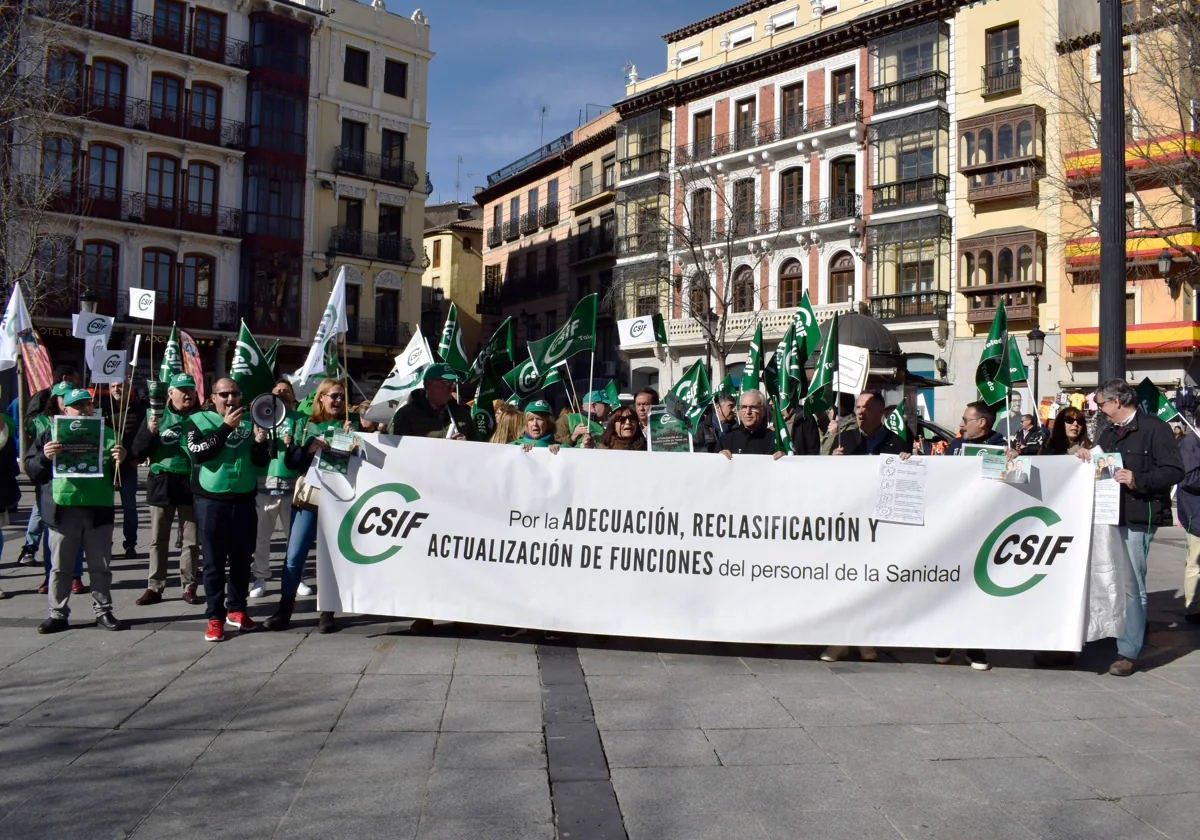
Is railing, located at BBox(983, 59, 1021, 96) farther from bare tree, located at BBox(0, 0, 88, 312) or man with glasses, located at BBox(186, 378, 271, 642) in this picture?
man with glasses, located at BBox(186, 378, 271, 642)

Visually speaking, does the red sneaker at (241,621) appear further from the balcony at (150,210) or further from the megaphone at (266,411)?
the balcony at (150,210)

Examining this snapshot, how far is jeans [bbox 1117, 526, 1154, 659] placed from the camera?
255 inches

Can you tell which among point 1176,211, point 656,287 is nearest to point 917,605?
point 1176,211

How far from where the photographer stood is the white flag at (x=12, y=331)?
28.1 ft

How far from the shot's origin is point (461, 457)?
273 inches

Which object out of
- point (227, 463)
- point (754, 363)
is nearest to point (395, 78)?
point (754, 363)

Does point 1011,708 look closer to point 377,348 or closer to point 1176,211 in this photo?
point 1176,211

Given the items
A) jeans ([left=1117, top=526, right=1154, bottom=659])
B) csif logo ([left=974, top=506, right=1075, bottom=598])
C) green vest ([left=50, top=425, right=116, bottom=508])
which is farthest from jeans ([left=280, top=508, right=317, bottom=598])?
jeans ([left=1117, top=526, right=1154, bottom=659])

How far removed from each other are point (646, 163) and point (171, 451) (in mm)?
36375

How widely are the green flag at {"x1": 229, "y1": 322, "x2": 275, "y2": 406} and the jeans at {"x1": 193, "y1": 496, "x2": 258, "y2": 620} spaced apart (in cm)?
101

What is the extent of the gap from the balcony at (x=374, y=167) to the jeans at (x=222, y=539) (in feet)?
116

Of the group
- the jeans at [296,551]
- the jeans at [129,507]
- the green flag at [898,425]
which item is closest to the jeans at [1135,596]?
the green flag at [898,425]

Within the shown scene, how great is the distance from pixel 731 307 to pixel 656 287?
13.0 feet

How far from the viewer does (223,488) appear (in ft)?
22.4
